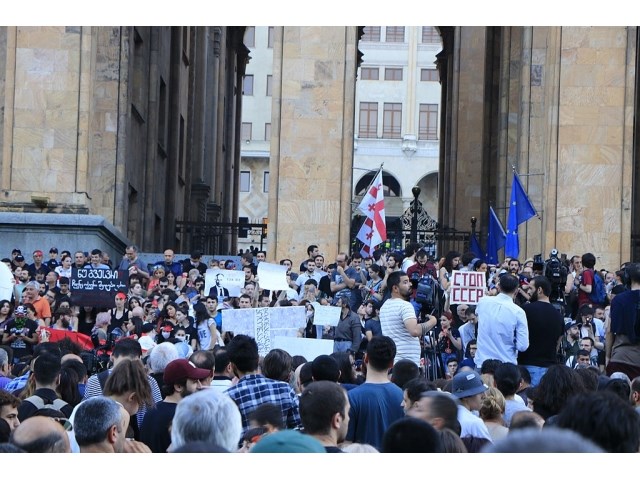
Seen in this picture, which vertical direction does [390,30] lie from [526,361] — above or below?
above

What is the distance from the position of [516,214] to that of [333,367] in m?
17.9

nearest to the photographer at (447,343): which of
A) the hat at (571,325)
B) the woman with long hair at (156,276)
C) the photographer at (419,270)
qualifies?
the photographer at (419,270)

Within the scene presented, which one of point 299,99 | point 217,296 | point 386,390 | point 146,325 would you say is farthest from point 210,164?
point 386,390

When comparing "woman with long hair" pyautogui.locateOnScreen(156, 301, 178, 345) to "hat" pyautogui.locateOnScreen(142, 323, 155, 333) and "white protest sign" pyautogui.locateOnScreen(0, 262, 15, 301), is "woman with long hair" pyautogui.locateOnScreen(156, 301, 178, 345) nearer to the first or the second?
"hat" pyautogui.locateOnScreen(142, 323, 155, 333)

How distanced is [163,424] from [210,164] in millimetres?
44267

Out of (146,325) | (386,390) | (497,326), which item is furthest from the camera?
(146,325)

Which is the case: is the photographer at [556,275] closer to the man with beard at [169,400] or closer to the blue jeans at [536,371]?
the blue jeans at [536,371]

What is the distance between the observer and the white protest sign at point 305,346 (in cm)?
1575

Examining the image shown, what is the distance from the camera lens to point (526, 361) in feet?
51.8

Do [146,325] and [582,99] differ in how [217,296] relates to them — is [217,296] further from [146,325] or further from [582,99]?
[582,99]

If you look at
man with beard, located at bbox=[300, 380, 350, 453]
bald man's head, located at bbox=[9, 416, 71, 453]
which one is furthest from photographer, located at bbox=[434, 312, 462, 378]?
bald man's head, located at bbox=[9, 416, 71, 453]

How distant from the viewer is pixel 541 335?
15.7 m

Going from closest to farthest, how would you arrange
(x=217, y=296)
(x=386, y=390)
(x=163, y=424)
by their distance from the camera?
(x=163, y=424)
(x=386, y=390)
(x=217, y=296)

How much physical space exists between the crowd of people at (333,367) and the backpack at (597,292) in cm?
2
